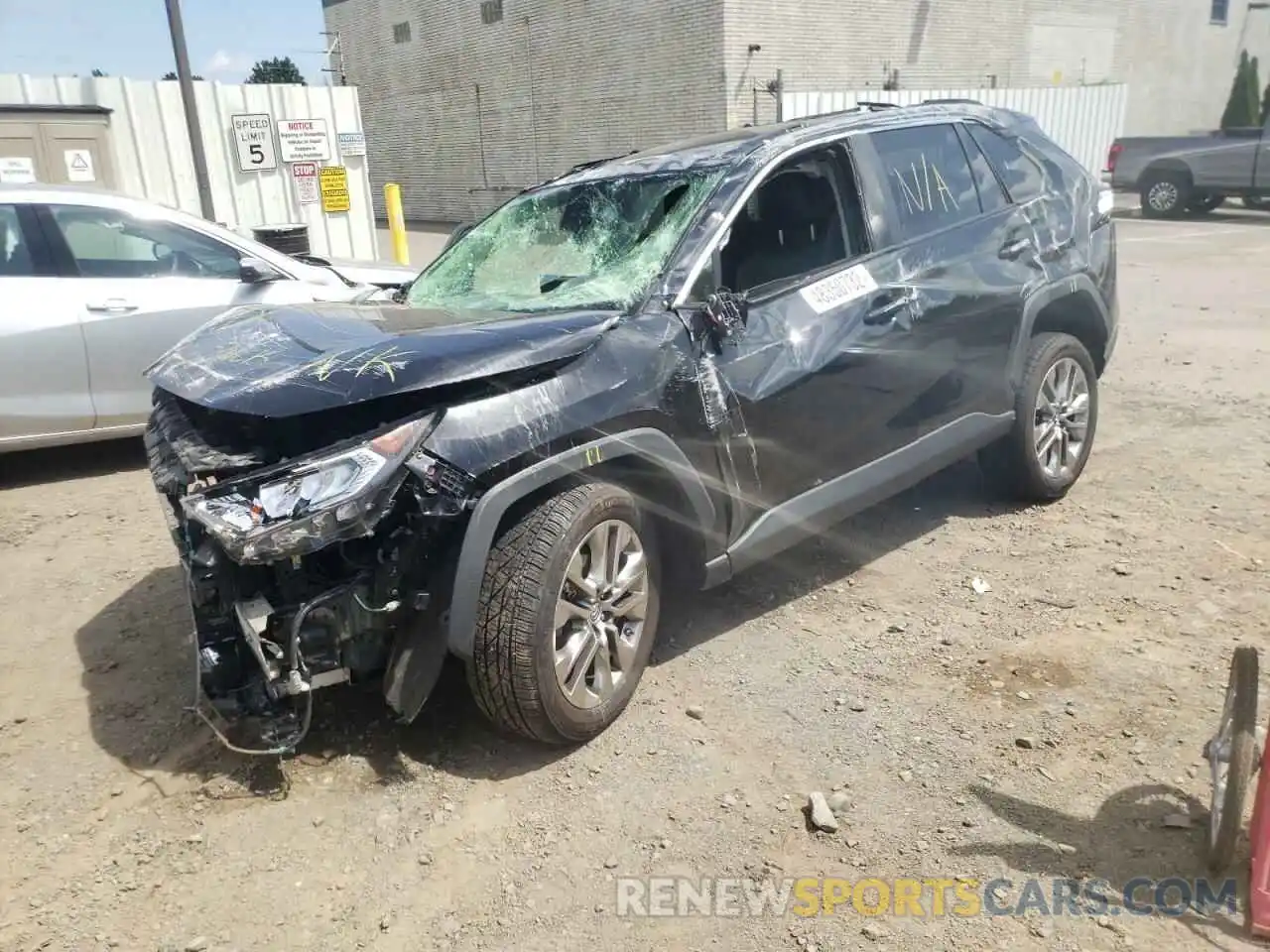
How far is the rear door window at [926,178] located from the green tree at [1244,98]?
96.2ft

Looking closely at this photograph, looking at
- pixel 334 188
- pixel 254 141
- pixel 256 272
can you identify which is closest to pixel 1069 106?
pixel 334 188

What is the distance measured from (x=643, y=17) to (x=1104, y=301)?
15.7 m

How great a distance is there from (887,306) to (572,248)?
1226 mm

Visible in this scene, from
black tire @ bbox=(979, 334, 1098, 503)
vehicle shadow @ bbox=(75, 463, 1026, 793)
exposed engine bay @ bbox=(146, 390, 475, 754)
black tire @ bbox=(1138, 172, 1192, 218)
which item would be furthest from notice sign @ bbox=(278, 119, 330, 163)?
black tire @ bbox=(1138, 172, 1192, 218)

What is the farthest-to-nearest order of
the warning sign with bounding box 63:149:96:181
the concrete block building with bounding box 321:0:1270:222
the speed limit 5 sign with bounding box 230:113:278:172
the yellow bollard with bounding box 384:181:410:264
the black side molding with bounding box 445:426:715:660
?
the concrete block building with bounding box 321:0:1270:222 → the yellow bollard with bounding box 384:181:410:264 → the speed limit 5 sign with bounding box 230:113:278:172 → the warning sign with bounding box 63:149:96:181 → the black side molding with bounding box 445:426:715:660

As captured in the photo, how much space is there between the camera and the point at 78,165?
9.45 metres

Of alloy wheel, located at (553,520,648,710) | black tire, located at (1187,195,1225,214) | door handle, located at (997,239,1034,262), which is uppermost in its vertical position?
door handle, located at (997,239,1034,262)

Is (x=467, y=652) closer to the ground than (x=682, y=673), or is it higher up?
higher up

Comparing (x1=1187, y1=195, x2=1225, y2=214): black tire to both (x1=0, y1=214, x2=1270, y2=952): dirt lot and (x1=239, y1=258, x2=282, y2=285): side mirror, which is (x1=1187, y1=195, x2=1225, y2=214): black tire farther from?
(x1=239, y1=258, x2=282, y2=285): side mirror

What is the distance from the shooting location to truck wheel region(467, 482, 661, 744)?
2832 millimetres

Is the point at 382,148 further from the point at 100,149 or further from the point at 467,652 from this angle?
the point at 467,652

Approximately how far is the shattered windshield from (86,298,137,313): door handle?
92.5 inches

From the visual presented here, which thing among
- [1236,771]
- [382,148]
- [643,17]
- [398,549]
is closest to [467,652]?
[398,549]

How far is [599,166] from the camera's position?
4344 millimetres
